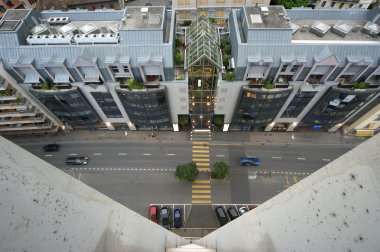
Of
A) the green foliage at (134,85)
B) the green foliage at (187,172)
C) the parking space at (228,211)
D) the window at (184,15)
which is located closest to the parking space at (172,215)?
the parking space at (228,211)

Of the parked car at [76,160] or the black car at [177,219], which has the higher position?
the parked car at [76,160]

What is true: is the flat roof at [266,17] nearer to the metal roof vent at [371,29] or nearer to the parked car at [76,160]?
the metal roof vent at [371,29]

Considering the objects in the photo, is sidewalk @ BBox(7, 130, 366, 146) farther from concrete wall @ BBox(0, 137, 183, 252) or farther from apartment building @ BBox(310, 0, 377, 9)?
concrete wall @ BBox(0, 137, 183, 252)

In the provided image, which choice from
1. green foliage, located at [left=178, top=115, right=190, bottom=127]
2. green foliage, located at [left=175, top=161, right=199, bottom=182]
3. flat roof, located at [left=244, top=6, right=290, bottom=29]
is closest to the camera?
flat roof, located at [left=244, top=6, right=290, bottom=29]

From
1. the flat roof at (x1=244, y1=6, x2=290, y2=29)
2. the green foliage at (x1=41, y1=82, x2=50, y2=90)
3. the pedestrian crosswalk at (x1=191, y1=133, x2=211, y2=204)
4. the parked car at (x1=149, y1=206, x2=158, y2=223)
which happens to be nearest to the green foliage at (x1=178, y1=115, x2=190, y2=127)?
the pedestrian crosswalk at (x1=191, y1=133, x2=211, y2=204)

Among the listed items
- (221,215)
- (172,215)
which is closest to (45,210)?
(221,215)

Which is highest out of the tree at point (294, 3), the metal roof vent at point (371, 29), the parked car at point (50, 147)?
the tree at point (294, 3)

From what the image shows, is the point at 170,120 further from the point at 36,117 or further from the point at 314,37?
the point at 314,37
